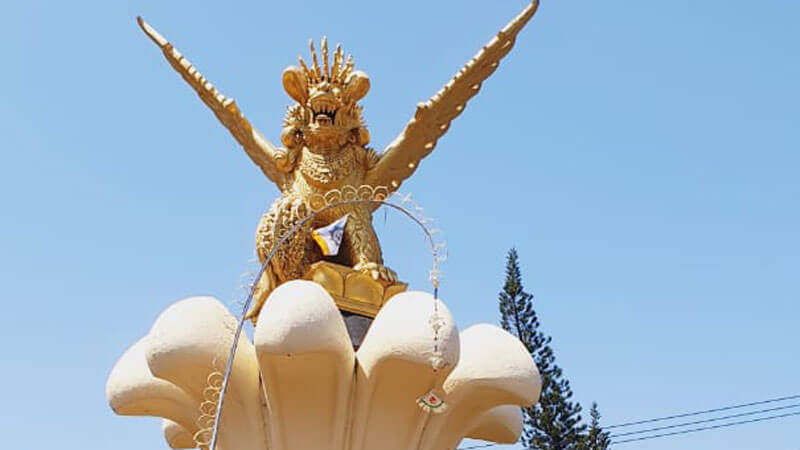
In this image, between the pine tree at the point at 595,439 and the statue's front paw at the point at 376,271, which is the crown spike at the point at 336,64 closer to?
the statue's front paw at the point at 376,271

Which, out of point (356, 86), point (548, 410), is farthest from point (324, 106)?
point (548, 410)

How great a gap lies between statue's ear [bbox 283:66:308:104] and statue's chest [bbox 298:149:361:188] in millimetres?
548

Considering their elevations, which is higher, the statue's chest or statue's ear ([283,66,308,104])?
statue's ear ([283,66,308,104])

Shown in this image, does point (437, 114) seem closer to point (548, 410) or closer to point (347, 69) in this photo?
point (347, 69)

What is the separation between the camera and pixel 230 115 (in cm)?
1030

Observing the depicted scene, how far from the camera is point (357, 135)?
1006 cm

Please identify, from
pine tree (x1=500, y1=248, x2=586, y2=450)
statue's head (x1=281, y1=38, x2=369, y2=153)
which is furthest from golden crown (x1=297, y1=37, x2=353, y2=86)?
pine tree (x1=500, y1=248, x2=586, y2=450)

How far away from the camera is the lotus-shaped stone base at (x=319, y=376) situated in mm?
7855

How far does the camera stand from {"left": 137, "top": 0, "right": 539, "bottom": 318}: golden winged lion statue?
9.59m

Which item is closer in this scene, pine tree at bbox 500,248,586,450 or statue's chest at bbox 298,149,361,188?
statue's chest at bbox 298,149,361,188

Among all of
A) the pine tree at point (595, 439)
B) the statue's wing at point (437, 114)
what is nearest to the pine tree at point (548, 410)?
the pine tree at point (595, 439)

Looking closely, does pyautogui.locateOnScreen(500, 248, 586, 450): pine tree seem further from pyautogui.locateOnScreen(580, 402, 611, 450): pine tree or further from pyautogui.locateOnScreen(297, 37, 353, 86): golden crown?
pyautogui.locateOnScreen(297, 37, 353, 86): golden crown

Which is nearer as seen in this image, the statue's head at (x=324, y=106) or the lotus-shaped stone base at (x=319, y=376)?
the lotus-shaped stone base at (x=319, y=376)

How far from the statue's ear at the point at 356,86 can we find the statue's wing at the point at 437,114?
545mm
